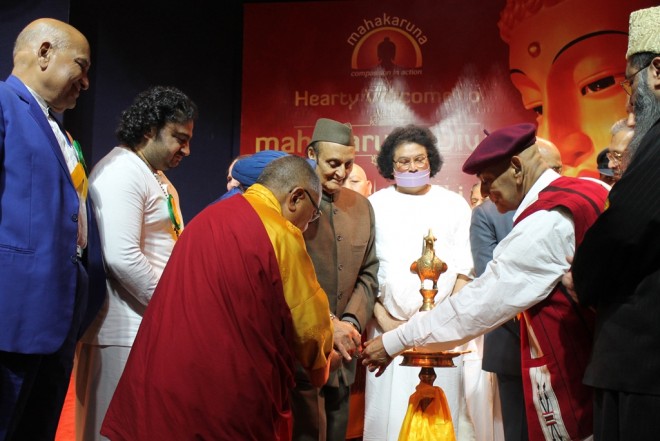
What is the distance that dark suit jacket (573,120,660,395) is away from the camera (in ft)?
6.46

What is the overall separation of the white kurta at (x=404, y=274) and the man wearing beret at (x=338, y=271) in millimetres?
190

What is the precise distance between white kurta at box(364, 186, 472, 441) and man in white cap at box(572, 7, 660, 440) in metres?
1.78

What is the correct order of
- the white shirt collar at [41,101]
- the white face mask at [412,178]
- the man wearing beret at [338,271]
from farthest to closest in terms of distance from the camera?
the white face mask at [412,178], the man wearing beret at [338,271], the white shirt collar at [41,101]

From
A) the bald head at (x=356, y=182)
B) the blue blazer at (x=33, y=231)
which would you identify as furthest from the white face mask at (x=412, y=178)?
the blue blazer at (x=33, y=231)

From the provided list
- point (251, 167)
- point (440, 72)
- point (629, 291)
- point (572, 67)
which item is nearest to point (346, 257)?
point (251, 167)

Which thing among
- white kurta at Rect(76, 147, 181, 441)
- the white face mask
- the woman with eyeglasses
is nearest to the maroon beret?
the woman with eyeglasses

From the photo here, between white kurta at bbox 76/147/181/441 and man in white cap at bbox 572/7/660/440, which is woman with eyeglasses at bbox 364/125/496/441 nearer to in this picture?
white kurta at bbox 76/147/181/441

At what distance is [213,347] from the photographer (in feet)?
8.25

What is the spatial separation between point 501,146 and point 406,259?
121 cm

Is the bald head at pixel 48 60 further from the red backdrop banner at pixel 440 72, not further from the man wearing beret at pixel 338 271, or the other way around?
the red backdrop banner at pixel 440 72

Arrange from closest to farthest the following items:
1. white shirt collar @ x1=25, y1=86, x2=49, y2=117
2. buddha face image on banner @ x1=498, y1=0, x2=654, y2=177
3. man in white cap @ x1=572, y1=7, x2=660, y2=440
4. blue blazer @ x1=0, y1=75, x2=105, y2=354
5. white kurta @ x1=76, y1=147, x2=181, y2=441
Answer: man in white cap @ x1=572, y1=7, x2=660, y2=440 < blue blazer @ x1=0, y1=75, x2=105, y2=354 < white shirt collar @ x1=25, y1=86, x2=49, y2=117 < white kurta @ x1=76, y1=147, x2=181, y2=441 < buddha face image on banner @ x1=498, y1=0, x2=654, y2=177

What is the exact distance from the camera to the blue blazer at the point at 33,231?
247 centimetres

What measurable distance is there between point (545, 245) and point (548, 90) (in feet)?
14.7

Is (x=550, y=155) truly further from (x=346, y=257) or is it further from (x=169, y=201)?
(x=169, y=201)
